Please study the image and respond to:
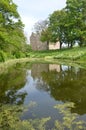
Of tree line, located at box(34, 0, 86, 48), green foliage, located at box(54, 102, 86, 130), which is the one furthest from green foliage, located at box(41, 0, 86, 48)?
green foliage, located at box(54, 102, 86, 130)

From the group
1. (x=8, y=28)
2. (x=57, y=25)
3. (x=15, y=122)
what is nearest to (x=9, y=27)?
(x=8, y=28)

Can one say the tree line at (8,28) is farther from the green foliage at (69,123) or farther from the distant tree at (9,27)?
the green foliage at (69,123)

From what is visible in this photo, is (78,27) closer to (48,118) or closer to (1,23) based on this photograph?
(1,23)

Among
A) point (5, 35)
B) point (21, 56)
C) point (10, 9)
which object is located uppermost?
point (10, 9)

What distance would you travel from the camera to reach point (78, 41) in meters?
73.2

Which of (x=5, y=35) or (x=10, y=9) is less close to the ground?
(x=10, y=9)

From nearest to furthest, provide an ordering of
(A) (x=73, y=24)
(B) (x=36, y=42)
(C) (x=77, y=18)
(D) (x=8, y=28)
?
(D) (x=8, y=28)
(C) (x=77, y=18)
(A) (x=73, y=24)
(B) (x=36, y=42)

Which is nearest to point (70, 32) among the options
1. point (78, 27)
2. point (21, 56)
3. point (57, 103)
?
point (78, 27)

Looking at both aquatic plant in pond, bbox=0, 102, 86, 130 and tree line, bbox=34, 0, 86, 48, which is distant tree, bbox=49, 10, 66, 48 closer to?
tree line, bbox=34, 0, 86, 48

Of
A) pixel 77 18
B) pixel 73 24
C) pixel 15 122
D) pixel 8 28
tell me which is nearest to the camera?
pixel 15 122

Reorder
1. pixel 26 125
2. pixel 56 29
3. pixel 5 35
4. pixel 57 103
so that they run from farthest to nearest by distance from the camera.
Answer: pixel 56 29 < pixel 5 35 < pixel 57 103 < pixel 26 125

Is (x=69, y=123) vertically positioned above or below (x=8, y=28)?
below

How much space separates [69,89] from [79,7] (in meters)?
54.5

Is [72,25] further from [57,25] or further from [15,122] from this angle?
[15,122]
